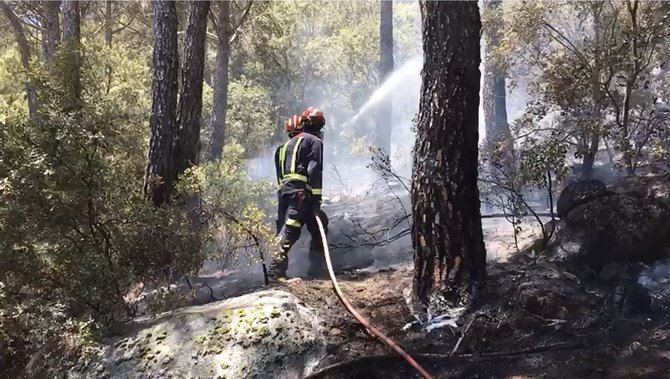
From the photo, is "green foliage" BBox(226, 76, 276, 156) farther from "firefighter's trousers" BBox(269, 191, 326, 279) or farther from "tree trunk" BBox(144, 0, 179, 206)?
"firefighter's trousers" BBox(269, 191, 326, 279)

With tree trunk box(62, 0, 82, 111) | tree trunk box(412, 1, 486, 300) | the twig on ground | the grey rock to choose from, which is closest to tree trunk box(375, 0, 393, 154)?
tree trunk box(412, 1, 486, 300)

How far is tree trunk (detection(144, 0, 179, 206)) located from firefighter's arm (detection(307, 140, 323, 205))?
152cm

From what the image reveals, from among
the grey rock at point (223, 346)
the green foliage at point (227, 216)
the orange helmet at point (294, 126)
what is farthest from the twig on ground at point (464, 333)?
the orange helmet at point (294, 126)

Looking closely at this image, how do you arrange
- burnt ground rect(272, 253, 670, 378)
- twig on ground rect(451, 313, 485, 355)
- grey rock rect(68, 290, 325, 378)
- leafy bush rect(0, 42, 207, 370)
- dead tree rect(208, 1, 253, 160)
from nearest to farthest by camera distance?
burnt ground rect(272, 253, 670, 378) → grey rock rect(68, 290, 325, 378) → twig on ground rect(451, 313, 485, 355) → leafy bush rect(0, 42, 207, 370) → dead tree rect(208, 1, 253, 160)

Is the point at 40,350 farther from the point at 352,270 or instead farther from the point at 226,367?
the point at 352,270

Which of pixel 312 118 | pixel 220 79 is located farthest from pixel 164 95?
pixel 220 79

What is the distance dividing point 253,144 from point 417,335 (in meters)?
16.5

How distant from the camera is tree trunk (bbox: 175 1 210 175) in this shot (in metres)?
6.01

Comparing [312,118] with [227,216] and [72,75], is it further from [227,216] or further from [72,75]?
[72,75]

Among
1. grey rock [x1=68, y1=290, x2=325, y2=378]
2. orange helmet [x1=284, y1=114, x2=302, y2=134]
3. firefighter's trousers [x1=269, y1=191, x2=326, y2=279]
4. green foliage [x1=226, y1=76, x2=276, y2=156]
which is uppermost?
green foliage [x1=226, y1=76, x2=276, y2=156]

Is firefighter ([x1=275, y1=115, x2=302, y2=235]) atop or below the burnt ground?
atop

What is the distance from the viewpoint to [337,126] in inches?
1296

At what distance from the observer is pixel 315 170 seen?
5.58m

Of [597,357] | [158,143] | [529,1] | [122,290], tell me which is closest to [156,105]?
[158,143]
